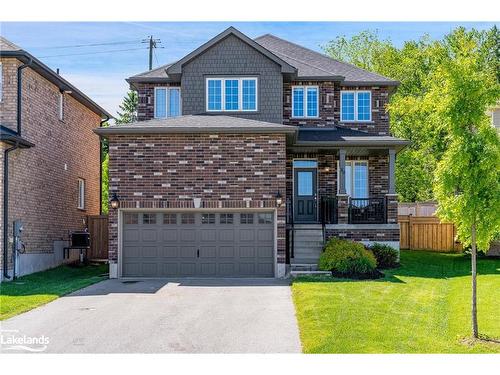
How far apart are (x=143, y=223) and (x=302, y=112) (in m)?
7.73

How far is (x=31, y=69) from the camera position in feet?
65.9

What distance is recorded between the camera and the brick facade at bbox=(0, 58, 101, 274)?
19.1m

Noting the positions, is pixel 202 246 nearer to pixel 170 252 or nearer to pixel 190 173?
pixel 170 252

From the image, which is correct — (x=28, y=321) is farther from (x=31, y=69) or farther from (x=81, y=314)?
(x=31, y=69)

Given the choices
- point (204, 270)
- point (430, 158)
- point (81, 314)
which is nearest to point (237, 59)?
point (204, 270)

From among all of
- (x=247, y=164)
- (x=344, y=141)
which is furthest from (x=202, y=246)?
(x=344, y=141)

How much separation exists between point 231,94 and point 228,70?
2.61 feet

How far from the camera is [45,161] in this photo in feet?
71.3

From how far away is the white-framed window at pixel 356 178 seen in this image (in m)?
23.9

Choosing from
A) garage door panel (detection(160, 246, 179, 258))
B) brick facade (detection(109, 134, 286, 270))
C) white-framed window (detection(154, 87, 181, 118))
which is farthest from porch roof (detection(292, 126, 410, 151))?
garage door panel (detection(160, 246, 179, 258))

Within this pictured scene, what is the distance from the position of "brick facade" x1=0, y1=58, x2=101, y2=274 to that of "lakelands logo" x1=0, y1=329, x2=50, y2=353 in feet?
23.6

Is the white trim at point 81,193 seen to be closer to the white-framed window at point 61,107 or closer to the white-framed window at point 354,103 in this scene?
the white-framed window at point 61,107

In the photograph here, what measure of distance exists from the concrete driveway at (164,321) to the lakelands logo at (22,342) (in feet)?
0.05

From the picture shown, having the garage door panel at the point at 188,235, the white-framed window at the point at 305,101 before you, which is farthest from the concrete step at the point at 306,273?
the white-framed window at the point at 305,101
